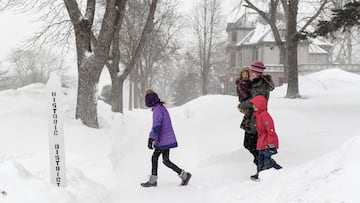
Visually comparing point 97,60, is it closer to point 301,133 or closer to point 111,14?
point 111,14

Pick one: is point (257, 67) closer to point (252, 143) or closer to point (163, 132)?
point (252, 143)

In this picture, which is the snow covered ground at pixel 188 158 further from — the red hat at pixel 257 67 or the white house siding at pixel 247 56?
the white house siding at pixel 247 56

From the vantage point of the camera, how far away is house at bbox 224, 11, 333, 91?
44719 mm

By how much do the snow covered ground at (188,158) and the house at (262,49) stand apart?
99.1 feet

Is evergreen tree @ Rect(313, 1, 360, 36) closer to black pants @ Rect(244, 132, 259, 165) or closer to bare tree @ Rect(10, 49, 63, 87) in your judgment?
black pants @ Rect(244, 132, 259, 165)

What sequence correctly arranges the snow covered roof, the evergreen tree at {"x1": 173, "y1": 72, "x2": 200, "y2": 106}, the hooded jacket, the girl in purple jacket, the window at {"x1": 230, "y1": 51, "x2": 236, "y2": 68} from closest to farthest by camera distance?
the hooded jacket, the girl in purple jacket, the snow covered roof, the window at {"x1": 230, "y1": 51, "x2": 236, "y2": 68}, the evergreen tree at {"x1": 173, "y1": 72, "x2": 200, "y2": 106}

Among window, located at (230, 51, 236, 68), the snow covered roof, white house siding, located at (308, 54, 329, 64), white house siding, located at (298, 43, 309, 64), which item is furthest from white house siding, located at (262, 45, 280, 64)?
window, located at (230, 51, 236, 68)

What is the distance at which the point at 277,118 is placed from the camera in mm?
11875

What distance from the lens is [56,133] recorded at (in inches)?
215

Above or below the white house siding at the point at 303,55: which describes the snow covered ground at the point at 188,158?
below

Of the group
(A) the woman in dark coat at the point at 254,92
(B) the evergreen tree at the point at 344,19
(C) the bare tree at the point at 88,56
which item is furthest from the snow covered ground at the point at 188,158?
(B) the evergreen tree at the point at 344,19

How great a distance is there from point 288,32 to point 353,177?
1461 cm

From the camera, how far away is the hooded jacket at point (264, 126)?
671 cm

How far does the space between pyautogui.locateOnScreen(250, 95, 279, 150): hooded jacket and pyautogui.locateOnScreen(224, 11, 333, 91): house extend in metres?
36.0
